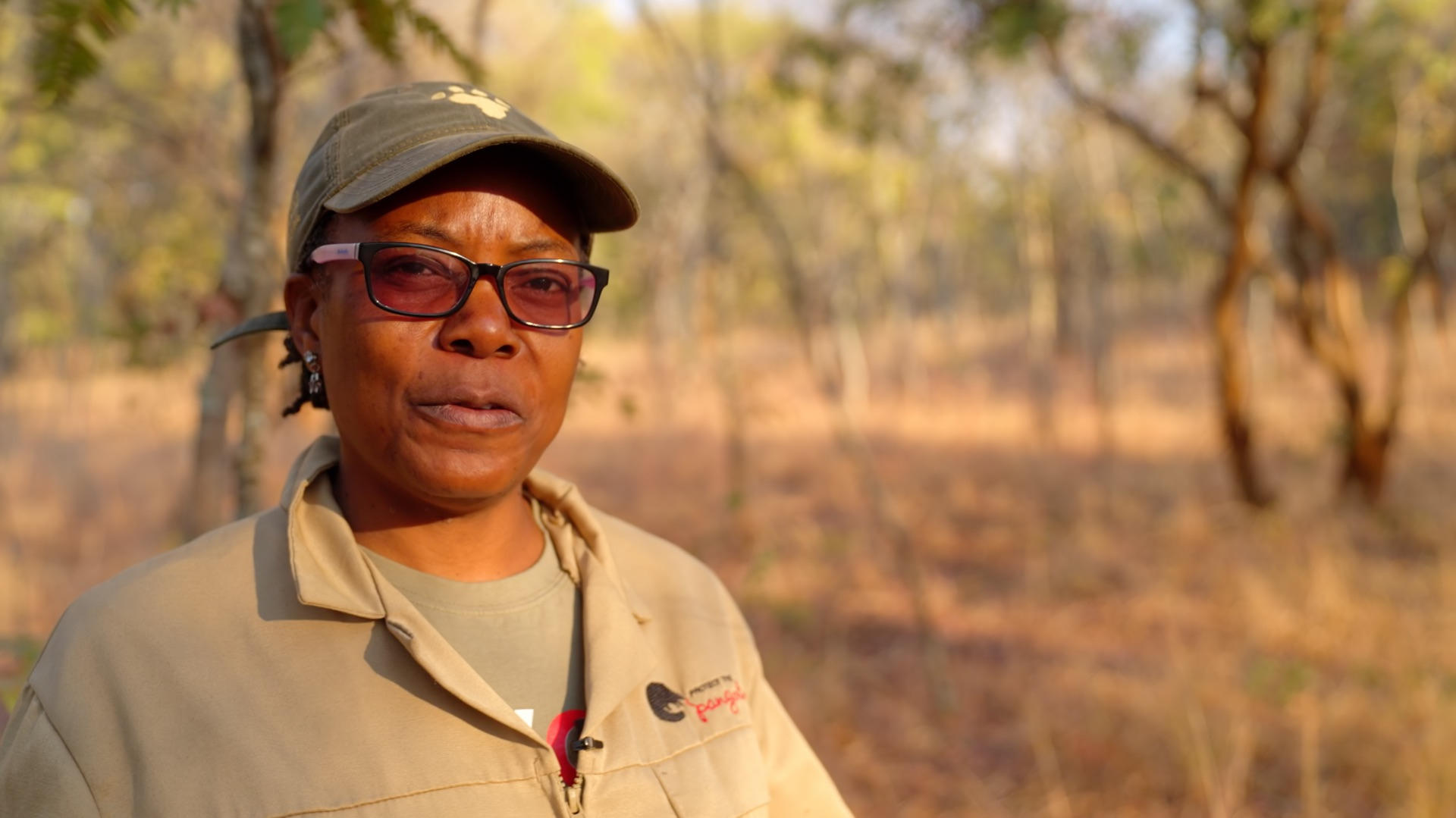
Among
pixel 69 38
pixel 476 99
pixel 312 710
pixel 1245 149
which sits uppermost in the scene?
pixel 1245 149

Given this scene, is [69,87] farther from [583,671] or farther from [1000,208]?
[1000,208]

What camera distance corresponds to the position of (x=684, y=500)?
9766 mm

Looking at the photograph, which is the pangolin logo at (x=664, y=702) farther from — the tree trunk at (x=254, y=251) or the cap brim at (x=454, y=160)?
the tree trunk at (x=254, y=251)

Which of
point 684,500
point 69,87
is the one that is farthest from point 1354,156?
point 69,87

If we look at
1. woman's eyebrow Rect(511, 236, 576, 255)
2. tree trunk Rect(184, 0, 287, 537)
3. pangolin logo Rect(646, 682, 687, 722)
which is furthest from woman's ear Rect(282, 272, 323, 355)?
tree trunk Rect(184, 0, 287, 537)

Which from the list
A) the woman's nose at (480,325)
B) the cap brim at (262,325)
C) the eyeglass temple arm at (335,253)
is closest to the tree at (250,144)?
the cap brim at (262,325)

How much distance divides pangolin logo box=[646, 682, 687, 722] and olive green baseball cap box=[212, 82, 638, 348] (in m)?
0.65

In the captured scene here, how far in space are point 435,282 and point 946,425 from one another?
42.5 ft

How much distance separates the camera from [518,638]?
1337 mm

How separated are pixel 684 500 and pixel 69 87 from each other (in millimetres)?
8191

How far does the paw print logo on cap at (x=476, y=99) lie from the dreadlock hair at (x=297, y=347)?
210 mm

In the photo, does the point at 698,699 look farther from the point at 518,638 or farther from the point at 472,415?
the point at 472,415

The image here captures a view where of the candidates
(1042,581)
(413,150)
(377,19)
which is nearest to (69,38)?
(377,19)

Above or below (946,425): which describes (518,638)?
above
